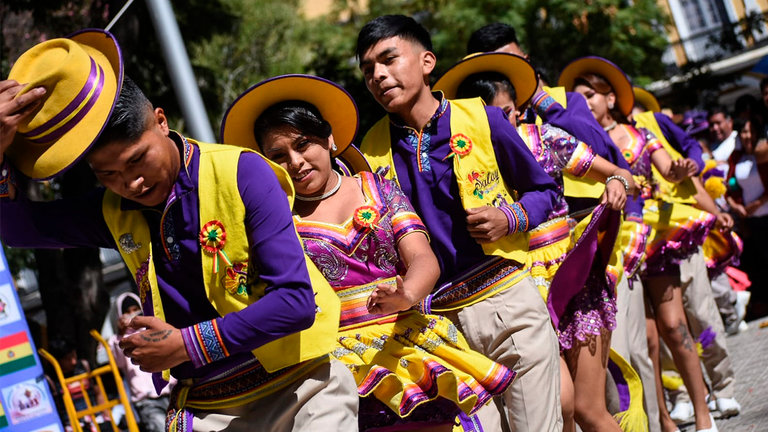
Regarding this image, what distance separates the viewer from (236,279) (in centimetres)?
286

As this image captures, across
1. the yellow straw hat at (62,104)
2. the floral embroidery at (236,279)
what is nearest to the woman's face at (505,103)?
the floral embroidery at (236,279)

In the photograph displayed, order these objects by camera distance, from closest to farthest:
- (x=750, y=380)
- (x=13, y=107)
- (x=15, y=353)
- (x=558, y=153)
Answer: (x=13, y=107)
(x=558, y=153)
(x=15, y=353)
(x=750, y=380)

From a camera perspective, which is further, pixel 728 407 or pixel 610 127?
pixel 728 407

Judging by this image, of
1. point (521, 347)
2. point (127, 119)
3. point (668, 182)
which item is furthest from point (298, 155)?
point (668, 182)

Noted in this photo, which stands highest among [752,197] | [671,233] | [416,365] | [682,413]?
[416,365]

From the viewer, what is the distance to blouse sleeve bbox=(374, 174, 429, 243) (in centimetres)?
356

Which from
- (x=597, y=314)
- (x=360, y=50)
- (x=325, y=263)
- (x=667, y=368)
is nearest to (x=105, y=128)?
(x=325, y=263)

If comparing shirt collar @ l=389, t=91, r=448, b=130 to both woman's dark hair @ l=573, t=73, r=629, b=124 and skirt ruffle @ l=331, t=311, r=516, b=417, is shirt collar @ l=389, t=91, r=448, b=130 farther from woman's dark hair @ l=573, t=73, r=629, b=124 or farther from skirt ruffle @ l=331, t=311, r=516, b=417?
woman's dark hair @ l=573, t=73, r=629, b=124

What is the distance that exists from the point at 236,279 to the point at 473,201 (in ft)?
4.88

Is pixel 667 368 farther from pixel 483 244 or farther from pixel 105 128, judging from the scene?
pixel 105 128

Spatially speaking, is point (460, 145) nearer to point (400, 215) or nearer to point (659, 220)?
point (400, 215)

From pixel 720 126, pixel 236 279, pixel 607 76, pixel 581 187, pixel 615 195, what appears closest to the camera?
pixel 236 279

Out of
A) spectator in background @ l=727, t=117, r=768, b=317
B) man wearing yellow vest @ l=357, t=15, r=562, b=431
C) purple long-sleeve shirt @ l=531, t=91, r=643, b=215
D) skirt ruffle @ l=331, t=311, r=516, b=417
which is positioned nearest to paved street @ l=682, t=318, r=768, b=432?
spectator in background @ l=727, t=117, r=768, b=317

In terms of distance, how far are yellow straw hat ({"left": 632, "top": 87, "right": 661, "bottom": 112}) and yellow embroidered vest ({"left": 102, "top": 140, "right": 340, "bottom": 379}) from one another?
5.69m
